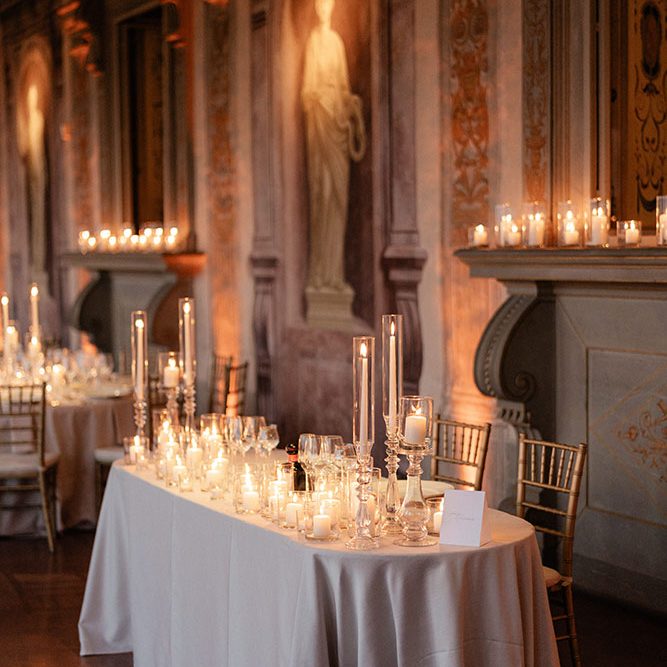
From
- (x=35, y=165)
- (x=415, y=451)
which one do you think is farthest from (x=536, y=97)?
(x=35, y=165)

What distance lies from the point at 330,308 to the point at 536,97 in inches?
92.9

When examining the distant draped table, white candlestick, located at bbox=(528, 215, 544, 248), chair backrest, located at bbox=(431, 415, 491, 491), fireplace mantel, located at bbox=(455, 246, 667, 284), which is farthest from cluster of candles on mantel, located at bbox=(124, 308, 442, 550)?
the distant draped table

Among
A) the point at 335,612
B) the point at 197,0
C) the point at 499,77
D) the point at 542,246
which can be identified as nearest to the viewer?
the point at 335,612

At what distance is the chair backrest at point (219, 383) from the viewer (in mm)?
7764

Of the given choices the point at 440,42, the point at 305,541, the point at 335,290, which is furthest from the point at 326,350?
the point at 305,541

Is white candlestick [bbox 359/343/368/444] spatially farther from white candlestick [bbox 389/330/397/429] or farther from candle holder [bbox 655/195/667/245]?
candle holder [bbox 655/195/667/245]

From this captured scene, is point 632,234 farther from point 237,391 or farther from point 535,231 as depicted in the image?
point 237,391

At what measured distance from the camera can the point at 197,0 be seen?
29.4 feet

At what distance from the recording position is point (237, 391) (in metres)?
7.71

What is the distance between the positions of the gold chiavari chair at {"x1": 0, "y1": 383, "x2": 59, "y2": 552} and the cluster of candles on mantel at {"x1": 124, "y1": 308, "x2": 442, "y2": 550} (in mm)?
2111

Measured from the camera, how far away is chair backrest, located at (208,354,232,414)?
7.76m

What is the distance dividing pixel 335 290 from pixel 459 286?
4.34 ft

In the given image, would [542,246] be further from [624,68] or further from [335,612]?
[335,612]

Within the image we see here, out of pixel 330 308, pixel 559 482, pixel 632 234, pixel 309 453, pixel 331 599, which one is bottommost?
pixel 331 599
